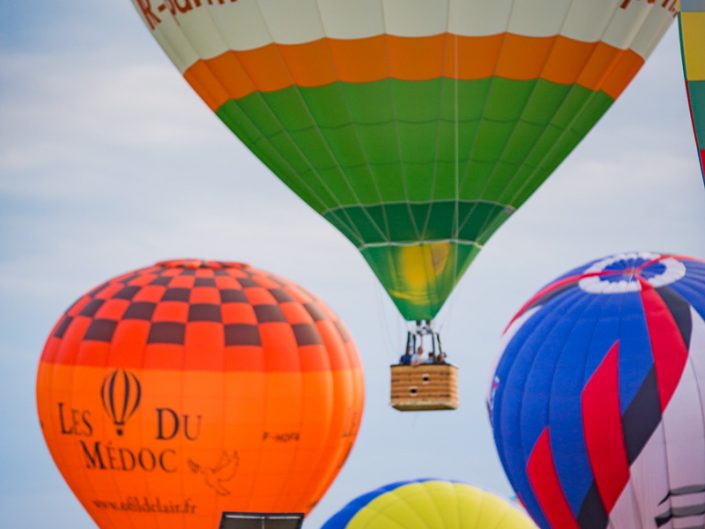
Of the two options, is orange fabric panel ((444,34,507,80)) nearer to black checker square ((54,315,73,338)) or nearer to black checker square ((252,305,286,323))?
black checker square ((252,305,286,323))

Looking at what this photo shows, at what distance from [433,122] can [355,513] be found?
4.55 metres

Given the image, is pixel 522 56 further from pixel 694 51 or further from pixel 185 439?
pixel 185 439

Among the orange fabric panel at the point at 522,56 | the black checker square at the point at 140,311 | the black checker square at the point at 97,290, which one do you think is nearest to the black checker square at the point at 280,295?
the black checker square at the point at 140,311

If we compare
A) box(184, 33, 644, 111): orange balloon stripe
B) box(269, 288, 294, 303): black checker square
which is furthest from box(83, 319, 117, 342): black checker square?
box(184, 33, 644, 111): orange balloon stripe

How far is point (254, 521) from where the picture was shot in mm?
20453

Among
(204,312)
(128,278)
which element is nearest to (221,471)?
(204,312)

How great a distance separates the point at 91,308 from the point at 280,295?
5.70 feet

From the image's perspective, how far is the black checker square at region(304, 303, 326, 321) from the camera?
21.1m

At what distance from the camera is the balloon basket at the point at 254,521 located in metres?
20.4

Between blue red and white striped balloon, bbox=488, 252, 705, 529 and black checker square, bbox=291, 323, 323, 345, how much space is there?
1.87 m

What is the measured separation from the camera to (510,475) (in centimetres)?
2153

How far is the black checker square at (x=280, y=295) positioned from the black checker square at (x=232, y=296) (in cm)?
33

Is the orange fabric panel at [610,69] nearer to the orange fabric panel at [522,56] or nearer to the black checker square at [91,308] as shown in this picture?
the orange fabric panel at [522,56]

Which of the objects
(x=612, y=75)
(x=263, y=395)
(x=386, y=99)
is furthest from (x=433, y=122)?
(x=263, y=395)
